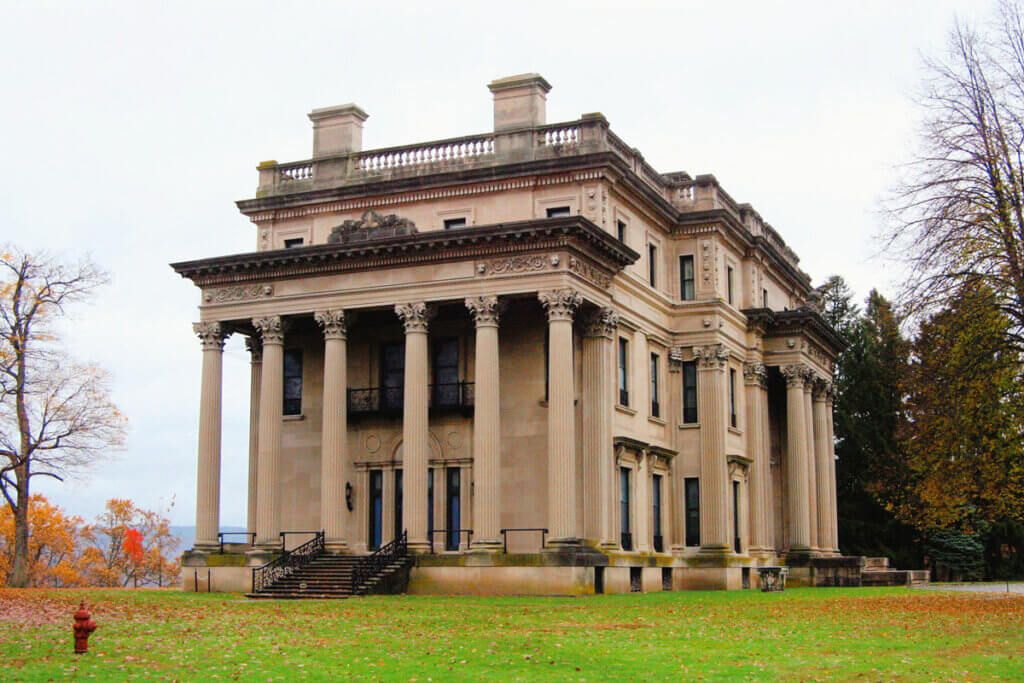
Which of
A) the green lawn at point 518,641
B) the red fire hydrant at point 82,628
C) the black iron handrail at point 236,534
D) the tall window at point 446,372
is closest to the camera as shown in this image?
the green lawn at point 518,641

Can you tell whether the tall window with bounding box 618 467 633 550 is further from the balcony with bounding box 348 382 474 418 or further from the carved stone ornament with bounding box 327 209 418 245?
the carved stone ornament with bounding box 327 209 418 245

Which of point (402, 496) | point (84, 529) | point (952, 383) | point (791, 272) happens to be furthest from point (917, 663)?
point (84, 529)

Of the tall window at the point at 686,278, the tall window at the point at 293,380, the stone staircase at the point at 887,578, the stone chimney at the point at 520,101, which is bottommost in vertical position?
the stone staircase at the point at 887,578

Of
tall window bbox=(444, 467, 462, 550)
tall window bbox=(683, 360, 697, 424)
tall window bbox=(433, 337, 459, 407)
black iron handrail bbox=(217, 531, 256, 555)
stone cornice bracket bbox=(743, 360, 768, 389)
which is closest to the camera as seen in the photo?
tall window bbox=(444, 467, 462, 550)

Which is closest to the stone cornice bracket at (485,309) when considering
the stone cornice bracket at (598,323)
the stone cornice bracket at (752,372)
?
the stone cornice bracket at (598,323)

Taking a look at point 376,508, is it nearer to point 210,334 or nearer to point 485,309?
point 210,334

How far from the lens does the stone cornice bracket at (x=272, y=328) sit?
139 feet

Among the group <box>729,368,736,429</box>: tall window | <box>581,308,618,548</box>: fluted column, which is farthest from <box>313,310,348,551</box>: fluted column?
<box>729,368,736,429</box>: tall window

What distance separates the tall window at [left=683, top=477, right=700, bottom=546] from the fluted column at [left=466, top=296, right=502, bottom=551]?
453 inches

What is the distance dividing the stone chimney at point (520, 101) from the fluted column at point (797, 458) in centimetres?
1900

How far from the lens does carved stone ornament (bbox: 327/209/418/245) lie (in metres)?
41.6

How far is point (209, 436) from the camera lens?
43156mm

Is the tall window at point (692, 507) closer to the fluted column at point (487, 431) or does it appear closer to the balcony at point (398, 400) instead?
the balcony at point (398, 400)

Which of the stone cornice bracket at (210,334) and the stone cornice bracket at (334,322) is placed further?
the stone cornice bracket at (210,334)
